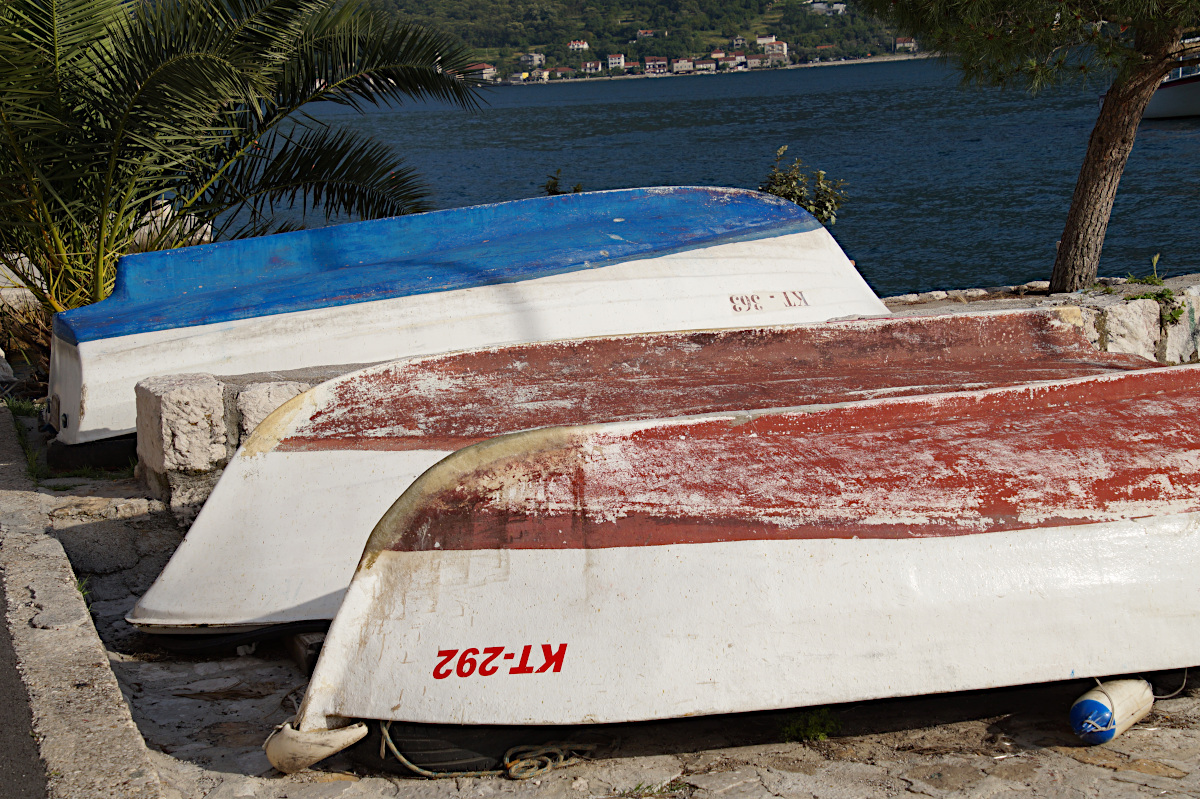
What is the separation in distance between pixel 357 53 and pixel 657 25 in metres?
121

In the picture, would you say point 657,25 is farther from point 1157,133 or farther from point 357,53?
point 357,53

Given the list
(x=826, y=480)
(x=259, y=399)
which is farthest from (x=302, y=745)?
(x=259, y=399)

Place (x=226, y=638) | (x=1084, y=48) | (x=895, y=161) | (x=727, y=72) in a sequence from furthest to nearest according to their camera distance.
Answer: (x=727, y=72) < (x=895, y=161) < (x=1084, y=48) < (x=226, y=638)

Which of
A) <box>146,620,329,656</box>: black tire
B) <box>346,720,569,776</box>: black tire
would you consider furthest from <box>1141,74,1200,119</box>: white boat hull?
<box>346,720,569,776</box>: black tire

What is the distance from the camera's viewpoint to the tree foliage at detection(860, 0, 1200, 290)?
6.86 meters

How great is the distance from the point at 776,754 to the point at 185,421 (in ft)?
9.45

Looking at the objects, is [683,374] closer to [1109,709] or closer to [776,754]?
[776,754]

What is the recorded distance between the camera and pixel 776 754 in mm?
2723

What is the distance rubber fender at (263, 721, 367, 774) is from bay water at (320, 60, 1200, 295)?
756cm

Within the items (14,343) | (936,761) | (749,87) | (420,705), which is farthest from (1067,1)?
(749,87)

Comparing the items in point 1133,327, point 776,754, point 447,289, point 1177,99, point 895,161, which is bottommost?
point 895,161

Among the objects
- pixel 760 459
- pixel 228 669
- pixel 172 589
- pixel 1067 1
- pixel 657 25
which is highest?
pixel 657 25

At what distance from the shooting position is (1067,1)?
6844mm

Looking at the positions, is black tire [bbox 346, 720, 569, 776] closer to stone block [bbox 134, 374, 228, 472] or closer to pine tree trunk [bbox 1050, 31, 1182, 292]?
stone block [bbox 134, 374, 228, 472]
